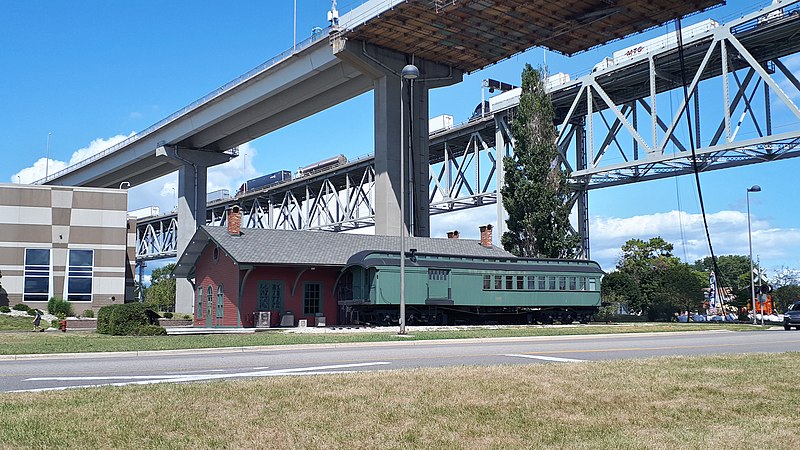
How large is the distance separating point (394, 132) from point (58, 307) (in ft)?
90.9

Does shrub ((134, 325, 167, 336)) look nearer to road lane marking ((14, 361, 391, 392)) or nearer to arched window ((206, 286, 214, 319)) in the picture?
arched window ((206, 286, 214, 319))

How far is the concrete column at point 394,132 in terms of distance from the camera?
51031 mm

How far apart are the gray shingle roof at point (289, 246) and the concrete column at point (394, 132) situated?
556cm

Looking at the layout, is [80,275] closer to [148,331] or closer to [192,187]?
[192,187]

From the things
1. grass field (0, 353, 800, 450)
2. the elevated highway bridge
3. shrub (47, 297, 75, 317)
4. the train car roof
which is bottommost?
grass field (0, 353, 800, 450)

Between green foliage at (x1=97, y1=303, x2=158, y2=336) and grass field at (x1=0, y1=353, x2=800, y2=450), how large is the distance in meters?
17.2

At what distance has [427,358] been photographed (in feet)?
56.6

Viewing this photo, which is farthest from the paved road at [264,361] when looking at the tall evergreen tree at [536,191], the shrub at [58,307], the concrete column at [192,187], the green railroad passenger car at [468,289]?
the concrete column at [192,187]

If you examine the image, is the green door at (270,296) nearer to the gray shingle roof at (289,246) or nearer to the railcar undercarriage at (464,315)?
the gray shingle roof at (289,246)

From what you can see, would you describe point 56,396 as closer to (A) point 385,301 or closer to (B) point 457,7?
(A) point 385,301

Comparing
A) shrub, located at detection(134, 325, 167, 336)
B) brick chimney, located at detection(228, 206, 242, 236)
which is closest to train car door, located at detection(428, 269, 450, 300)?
brick chimney, located at detection(228, 206, 242, 236)

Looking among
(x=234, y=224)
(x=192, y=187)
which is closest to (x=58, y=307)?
(x=234, y=224)

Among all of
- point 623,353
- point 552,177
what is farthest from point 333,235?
point 623,353

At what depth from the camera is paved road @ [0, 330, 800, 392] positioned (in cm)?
1319
